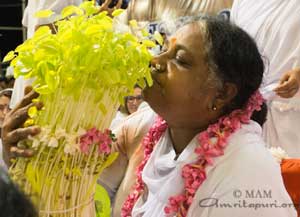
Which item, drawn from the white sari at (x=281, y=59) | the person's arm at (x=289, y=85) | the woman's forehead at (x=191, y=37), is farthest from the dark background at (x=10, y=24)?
the woman's forehead at (x=191, y=37)

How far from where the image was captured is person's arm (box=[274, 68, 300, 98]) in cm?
195

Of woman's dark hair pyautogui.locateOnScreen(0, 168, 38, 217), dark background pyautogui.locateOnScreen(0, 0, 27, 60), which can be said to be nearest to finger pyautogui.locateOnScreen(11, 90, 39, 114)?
woman's dark hair pyautogui.locateOnScreen(0, 168, 38, 217)

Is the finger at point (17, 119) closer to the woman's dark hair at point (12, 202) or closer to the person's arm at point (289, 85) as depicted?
the woman's dark hair at point (12, 202)

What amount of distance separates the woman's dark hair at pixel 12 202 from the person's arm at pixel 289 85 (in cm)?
136

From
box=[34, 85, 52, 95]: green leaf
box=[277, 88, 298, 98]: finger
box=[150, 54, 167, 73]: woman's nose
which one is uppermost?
box=[34, 85, 52, 95]: green leaf

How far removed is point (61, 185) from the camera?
118 centimetres

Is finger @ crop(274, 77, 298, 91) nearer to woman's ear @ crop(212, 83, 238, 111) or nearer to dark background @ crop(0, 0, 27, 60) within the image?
woman's ear @ crop(212, 83, 238, 111)

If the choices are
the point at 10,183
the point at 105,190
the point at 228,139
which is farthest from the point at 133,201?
the point at 10,183

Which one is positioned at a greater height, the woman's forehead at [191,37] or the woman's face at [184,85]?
the woman's forehead at [191,37]

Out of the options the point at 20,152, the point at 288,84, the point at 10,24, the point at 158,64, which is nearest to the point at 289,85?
the point at 288,84

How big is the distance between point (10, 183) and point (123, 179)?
1.01 m

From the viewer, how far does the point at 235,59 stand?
52.9 inches

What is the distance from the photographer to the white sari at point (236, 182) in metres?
1.26

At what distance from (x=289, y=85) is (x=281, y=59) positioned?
0.19 meters
